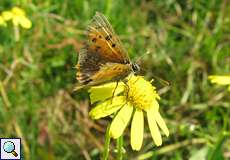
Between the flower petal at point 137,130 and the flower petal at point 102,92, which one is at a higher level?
the flower petal at point 102,92

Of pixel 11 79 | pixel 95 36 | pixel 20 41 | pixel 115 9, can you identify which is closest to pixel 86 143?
pixel 11 79

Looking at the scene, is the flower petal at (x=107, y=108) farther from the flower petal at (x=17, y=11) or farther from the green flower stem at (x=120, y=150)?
the flower petal at (x=17, y=11)

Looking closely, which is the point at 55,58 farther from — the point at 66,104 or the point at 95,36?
the point at 95,36

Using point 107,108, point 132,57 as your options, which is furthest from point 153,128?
point 132,57

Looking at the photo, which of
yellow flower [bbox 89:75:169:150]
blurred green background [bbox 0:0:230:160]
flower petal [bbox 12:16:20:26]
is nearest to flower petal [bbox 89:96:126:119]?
yellow flower [bbox 89:75:169:150]

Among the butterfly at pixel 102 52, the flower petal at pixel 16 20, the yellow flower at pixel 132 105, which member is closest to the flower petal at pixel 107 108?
the yellow flower at pixel 132 105
